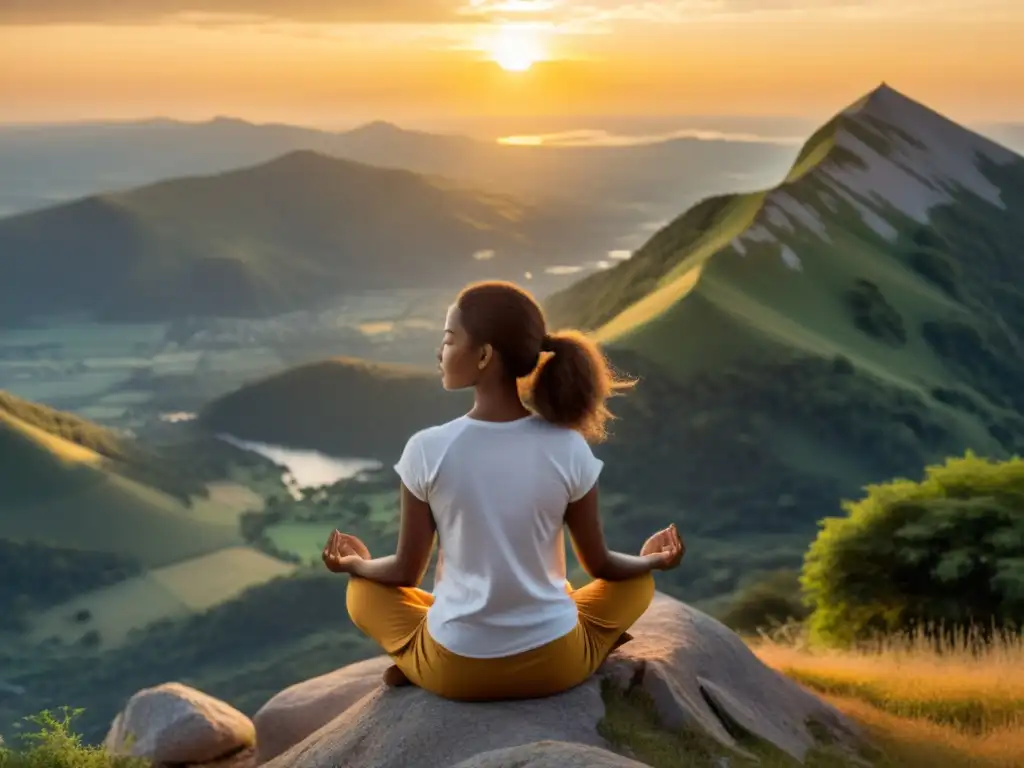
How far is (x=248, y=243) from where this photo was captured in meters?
17.5

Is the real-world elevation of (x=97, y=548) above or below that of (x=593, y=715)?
below

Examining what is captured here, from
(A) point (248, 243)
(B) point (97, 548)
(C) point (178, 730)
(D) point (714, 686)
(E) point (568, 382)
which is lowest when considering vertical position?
(B) point (97, 548)

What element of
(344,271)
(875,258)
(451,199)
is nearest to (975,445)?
(875,258)

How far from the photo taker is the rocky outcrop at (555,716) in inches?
101

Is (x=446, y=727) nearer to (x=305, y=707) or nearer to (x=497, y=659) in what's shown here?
(x=497, y=659)

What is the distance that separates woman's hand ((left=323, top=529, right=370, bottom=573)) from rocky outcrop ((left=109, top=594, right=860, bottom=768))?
0.38 meters

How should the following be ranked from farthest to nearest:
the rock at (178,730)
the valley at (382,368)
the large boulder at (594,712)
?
the valley at (382,368) → the rock at (178,730) → the large boulder at (594,712)

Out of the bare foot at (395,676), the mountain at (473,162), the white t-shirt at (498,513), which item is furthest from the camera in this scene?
the mountain at (473,162)

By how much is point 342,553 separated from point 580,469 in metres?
0.71

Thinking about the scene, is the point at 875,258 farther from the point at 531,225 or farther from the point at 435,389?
the point at 435,389

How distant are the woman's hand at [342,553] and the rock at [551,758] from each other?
802mm

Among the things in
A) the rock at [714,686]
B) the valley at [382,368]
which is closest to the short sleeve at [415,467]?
the rock at [714,686]

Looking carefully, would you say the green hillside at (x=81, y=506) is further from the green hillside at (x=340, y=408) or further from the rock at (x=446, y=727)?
the rock at (x=446, y=727)

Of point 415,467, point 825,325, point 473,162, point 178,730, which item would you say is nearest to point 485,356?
point 415,467
